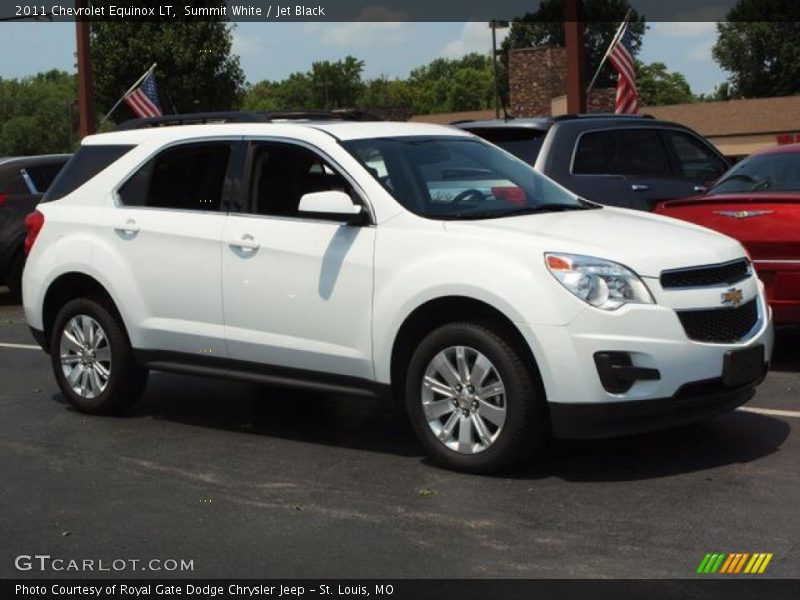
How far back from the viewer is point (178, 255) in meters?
7.98

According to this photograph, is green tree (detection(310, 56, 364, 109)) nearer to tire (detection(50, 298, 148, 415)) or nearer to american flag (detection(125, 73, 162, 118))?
american flag (detection(125, 73, 162, 118))

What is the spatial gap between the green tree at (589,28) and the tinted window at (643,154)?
75525 millimetres

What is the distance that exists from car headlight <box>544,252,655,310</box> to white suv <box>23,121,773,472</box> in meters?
0.01

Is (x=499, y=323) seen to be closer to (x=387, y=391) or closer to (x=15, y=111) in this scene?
(x=387, y=391)

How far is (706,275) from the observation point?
6738mm

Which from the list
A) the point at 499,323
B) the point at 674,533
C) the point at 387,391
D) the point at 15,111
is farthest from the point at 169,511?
the point at 15,111

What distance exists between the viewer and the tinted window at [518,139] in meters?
11.1

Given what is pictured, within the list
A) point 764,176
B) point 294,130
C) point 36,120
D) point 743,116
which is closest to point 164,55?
point 743,116

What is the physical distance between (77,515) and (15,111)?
120m

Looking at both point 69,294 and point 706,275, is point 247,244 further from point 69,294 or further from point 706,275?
point 706,275

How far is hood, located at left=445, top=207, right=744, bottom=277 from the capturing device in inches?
258

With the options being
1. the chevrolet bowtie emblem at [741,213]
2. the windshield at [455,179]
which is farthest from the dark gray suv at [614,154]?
the windshield at [455,179]

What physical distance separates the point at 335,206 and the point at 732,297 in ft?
6.81
